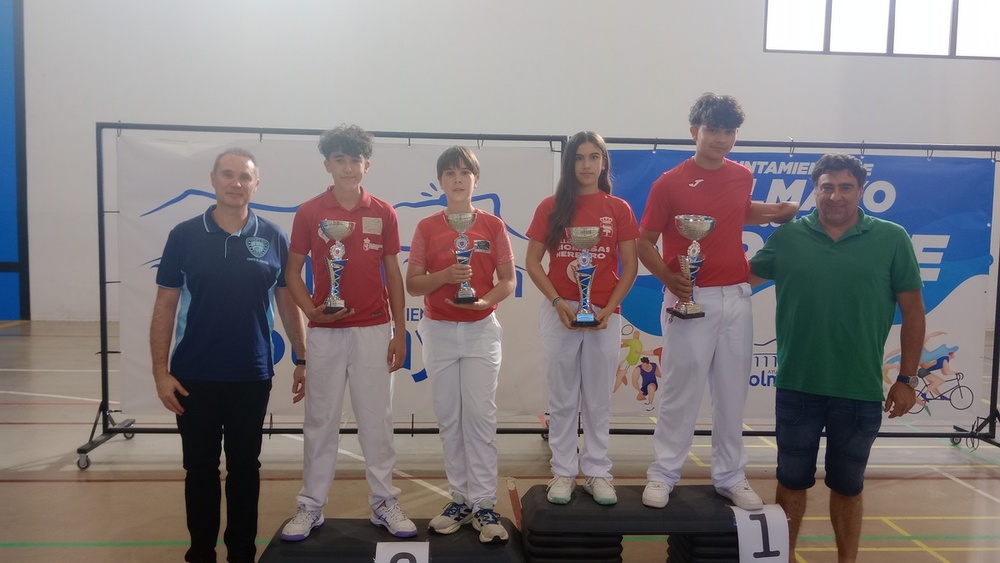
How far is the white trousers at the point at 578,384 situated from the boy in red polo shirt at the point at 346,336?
67 centimetres

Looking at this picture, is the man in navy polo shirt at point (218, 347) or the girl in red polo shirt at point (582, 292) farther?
the girl in red polo shirt at point (582, 292)

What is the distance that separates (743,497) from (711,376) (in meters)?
0.54

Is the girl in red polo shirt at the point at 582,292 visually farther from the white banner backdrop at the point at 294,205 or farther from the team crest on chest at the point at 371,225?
the white banner backdrop at the point at 294,205

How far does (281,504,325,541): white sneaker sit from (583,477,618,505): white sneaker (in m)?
1.21

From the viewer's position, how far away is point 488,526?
259 cm

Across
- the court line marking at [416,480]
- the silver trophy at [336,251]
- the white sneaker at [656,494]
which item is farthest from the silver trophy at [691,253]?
the court line marking at [416,480]

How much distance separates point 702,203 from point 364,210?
4.88 feet

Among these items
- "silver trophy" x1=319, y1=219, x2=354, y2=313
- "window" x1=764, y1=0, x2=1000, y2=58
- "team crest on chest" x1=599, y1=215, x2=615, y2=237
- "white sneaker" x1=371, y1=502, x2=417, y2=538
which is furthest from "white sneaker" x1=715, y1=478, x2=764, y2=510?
"window" x1=764, y1=0, x2=1000, y2=58

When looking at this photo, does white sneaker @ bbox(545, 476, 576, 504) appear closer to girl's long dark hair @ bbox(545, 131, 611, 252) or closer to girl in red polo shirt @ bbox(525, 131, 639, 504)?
girl in red polo shirt @ bbox(525, 131, 639, 504)

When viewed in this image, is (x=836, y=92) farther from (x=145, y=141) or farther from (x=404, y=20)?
(x=145, y=141)

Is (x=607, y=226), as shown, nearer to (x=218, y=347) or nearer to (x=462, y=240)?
(x=462, y=240)

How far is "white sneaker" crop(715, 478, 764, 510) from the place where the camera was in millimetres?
2740

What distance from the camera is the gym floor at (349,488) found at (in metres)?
3.15

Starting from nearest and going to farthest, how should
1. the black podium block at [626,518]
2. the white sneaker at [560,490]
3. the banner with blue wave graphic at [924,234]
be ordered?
the black podium block at [626,518] < the white sneaker at [560,490] < the banner with blue wave graphic at [924,234]
